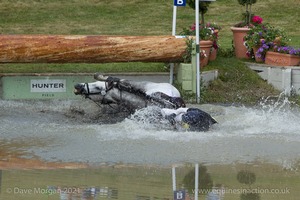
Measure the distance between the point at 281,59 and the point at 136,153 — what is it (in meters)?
4.89

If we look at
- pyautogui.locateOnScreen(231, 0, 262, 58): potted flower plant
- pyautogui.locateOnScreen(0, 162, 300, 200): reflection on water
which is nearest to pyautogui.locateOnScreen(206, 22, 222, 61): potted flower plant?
pyautogui.locateOnScreen(231, 0, 262, 58): potted flower plant

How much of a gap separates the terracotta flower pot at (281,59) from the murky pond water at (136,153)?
3.81 feet

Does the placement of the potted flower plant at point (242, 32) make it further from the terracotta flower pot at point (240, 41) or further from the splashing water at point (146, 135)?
the splashing water at point (146, 135)

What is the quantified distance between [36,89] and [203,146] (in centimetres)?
396

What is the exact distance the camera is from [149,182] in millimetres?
8070

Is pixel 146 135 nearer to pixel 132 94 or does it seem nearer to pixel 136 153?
pixel 136 153

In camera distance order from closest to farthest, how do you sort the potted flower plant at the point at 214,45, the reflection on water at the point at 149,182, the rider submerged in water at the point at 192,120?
the reflection on water at the point at 149,182
the rider submerged in water at the point at 192,120
the potted flower plant at the point at 214,45

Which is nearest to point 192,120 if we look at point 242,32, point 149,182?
point 149,182

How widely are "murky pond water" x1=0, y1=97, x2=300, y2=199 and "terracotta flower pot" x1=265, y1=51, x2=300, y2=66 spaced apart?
3.81ft

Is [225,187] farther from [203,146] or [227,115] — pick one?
[227,115]

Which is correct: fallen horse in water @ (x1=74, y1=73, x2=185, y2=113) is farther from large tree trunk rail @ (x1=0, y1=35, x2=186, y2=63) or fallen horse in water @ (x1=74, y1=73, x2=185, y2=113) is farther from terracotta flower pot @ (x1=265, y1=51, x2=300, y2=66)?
Result: terracotta flower pot @ (x1=265, y1=51, x2=300, y2=66)

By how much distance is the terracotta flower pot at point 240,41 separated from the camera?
47.1ft

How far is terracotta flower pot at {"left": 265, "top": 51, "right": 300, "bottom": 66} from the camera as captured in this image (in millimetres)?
13500

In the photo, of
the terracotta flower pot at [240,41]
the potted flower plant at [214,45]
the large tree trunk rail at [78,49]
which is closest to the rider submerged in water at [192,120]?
A: the large tree trunk rail at [78,49]
